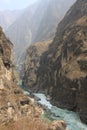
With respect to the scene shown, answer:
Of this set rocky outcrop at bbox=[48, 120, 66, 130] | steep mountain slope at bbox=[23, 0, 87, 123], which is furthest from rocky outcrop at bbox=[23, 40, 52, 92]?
rocky outcrop at bbox=[48, 120, 66, 130]

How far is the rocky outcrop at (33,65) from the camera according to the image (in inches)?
5557

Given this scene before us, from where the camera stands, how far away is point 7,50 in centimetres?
8069

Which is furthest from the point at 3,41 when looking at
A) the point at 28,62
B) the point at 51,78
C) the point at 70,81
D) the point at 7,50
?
the point at 28,62

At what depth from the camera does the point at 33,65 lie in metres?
154

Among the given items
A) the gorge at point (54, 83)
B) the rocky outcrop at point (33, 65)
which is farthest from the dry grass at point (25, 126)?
the rocky outcrop at point (33, 65)

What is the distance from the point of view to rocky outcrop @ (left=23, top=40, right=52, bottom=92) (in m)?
141

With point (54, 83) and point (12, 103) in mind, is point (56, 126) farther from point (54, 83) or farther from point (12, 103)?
point (54, 83)

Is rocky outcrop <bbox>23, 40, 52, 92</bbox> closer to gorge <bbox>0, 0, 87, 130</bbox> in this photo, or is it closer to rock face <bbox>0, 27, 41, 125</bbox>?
gorge <bbox>0, 0, 87, 130</bbox>

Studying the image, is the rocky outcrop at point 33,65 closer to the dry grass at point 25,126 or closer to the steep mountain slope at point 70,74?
the steep mountain slope at point 70,74

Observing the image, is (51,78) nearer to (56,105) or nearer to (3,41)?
(56,105)

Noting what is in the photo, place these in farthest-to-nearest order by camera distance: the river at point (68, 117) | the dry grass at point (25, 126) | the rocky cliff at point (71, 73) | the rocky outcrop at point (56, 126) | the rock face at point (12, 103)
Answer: the rocky cliff at point (71, 73) < the river at point (68, 117) < the rock face at point (12, 103) < the rocky outcrop at point (56, 126) < the dry grass at point (25, 126)

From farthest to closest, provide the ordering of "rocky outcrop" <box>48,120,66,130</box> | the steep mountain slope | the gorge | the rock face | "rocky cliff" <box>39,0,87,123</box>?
1. the steep mountain slope
2. "rocky cliff" <box>39,0,87,123</box>
3. the gorge
4. the rock face
5. "rocky outcrop" <box>48,120,66,130</box>

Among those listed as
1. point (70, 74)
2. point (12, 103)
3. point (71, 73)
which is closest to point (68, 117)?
point (71, 73)

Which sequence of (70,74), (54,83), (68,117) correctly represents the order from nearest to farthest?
(68,117)
(70,74)
(54,83)
